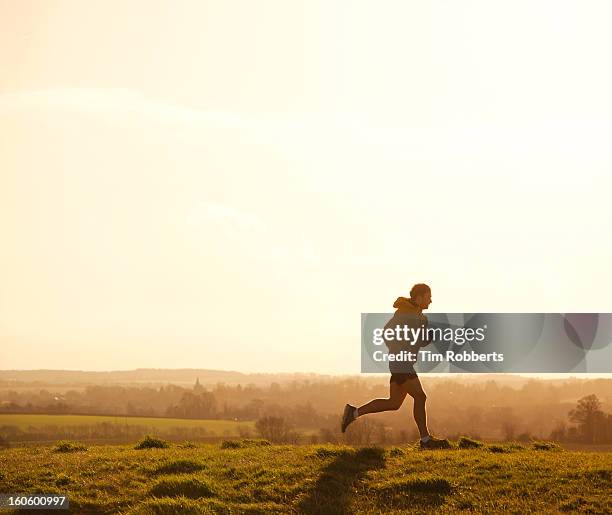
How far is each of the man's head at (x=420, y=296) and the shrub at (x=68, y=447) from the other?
7.79 m

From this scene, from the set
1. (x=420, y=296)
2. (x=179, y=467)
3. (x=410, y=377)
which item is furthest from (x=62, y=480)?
(x=420, y=296)

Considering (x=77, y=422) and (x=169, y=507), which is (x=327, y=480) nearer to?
(x=169, y=507)

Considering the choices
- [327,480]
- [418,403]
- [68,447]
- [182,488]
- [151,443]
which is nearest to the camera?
[182,488]

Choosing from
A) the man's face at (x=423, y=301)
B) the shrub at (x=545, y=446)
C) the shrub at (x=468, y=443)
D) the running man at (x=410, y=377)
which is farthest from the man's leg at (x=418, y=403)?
the shrub at (x=545, y=446)

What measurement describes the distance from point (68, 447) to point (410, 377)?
7.39 metres

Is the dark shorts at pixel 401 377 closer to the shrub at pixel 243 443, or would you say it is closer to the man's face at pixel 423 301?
the man's face at pixel 423 301

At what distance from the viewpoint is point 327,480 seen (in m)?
11.6

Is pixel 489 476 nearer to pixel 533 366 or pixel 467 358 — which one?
pixel 467 358

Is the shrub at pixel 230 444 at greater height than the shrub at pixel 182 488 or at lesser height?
greater

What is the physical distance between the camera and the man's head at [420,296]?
1488 centimetres

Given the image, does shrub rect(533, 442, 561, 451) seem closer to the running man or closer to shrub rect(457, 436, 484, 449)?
shrub rect(457, 436, 484, 449)

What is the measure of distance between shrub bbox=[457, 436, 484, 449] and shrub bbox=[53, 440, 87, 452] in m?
7.94

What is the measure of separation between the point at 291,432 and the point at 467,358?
19.2 ft

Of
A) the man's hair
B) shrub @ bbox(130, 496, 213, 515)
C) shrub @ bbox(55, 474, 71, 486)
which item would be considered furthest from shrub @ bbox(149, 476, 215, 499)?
the man's hair
